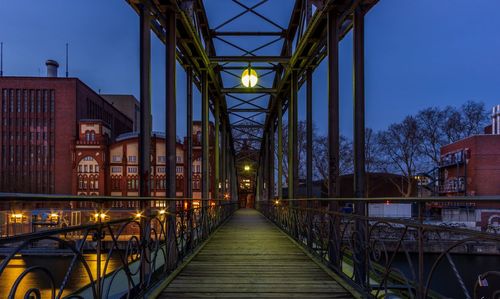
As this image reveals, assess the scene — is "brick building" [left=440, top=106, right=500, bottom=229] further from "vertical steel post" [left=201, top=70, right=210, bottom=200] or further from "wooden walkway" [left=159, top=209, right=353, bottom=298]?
"wooden walkway" [left=159, top=209, right=353, bottom=298]

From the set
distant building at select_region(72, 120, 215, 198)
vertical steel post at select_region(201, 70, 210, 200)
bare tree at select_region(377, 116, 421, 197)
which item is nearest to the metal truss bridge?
vertical steel post at select_region(201, 70, 210, 200)

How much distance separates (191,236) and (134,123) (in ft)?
242

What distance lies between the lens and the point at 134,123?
77.9 m

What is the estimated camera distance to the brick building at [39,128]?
50.4 metres

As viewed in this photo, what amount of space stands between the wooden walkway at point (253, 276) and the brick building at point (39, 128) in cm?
4716

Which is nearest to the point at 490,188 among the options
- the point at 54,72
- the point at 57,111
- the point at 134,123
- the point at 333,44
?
the point at 333,44

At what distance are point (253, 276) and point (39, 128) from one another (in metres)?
53.9

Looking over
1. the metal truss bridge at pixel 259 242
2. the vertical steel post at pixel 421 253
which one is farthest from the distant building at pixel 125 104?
the vertical steel post at pixel 421 253

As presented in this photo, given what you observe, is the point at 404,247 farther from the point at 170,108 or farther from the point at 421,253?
the point at 170,108

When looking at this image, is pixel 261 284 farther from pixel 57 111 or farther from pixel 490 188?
pixel 57 111

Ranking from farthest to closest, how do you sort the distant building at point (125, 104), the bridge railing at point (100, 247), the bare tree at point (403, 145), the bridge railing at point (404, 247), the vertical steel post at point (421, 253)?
1. the distant building at point (125, 104)
2. the bare tree at point (403, 145)
3. the vertical steel post at point (421, 253)
4. the bridge railing at point (404, 247)
5. the bridge railing at point (100, 247)

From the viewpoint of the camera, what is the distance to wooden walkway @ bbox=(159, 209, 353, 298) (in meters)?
4.44

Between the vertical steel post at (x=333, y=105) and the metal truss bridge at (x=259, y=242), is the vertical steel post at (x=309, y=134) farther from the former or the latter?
Answer: the vertical steel post at (x=333, y=105)

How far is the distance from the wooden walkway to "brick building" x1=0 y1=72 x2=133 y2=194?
155 ft
